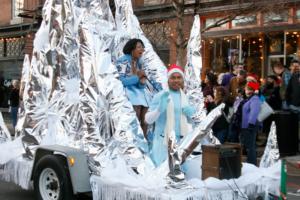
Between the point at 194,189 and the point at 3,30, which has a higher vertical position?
the point at 3,30

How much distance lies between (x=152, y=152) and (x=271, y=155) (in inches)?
60.2

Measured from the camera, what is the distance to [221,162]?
605 cm

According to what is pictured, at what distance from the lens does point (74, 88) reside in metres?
7.32

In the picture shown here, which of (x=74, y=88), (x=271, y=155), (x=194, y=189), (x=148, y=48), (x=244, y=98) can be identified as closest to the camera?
(x=194, y=189)

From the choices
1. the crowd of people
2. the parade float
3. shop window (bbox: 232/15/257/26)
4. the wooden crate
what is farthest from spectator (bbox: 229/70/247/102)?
shop window (bbox: 232/15/257/26)

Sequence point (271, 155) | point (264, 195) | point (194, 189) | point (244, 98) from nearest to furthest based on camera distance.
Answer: point (194, 189) → point (264, 195) → point (271, 155) → point (244, 98)

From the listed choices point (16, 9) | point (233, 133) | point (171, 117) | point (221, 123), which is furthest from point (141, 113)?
point (16, 9)

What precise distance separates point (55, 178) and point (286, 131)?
19.9ft

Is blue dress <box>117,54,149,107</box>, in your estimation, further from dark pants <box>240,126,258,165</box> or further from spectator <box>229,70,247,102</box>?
spectator <box>229,70,247,102</box>

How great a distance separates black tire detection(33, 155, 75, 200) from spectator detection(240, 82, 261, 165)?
3923 mm

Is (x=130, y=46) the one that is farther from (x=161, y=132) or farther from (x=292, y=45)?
(x=292, y=45)

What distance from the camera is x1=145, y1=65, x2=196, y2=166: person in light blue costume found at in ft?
21.9

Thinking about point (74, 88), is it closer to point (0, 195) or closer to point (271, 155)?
point (0, 195)

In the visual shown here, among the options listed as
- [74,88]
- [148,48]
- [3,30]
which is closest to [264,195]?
[74,88]
